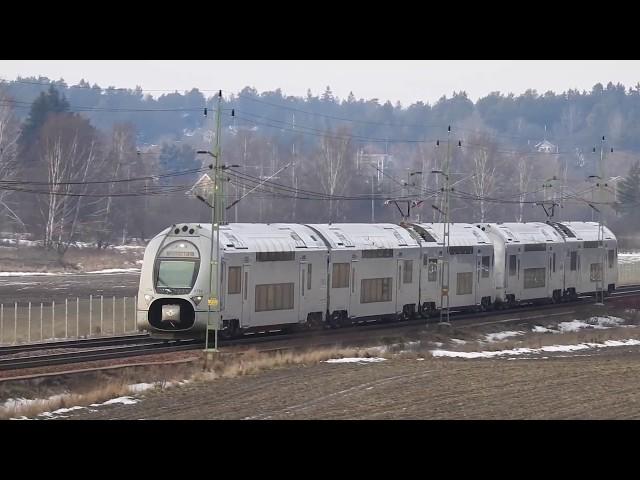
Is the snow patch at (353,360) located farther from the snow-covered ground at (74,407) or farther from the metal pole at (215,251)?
the snow-covered ground at (74,407)

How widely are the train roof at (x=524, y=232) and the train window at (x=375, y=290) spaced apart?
1017 cm

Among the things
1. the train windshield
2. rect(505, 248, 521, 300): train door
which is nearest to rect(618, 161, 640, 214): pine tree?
rect(505, 248, 521, 300): train door

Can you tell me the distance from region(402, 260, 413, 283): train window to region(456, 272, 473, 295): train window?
4174 millimetres

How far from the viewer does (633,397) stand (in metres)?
24.1

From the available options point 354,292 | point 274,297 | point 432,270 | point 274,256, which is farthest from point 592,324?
point 274,256

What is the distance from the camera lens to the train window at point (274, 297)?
34406 mm

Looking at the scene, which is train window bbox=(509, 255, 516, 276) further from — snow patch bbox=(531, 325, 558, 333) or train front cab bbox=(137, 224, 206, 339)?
train front cab bbox=(137, 224, 206, 339)

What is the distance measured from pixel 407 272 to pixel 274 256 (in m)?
9.18

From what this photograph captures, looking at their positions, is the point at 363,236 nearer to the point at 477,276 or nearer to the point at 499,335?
the point at 499,335

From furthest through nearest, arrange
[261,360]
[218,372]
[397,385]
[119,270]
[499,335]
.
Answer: [119,270] < [499,335] < [261,360] < [218,372] < [397,385]

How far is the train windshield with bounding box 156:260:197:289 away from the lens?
107 ft

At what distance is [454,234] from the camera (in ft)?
154

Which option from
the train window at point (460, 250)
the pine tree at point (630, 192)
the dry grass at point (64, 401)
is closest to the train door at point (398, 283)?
the train window at point (460, 250)

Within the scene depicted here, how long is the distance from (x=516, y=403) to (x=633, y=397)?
11.0ft
